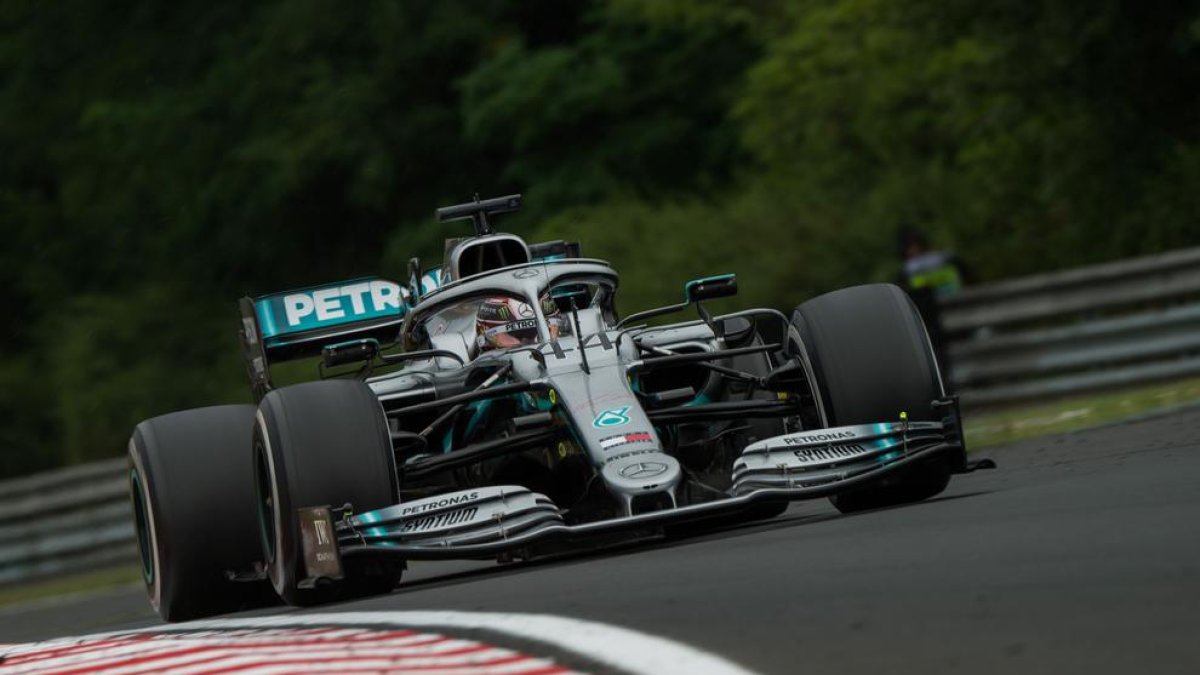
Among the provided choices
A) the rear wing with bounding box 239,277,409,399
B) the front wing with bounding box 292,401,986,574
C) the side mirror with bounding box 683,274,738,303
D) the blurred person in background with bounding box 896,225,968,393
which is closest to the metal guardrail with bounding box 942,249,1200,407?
the blurred person in background with bounding box 896,225,968,393

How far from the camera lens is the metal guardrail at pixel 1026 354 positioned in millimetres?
15688

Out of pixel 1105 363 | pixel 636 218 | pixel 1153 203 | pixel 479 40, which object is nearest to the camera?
pixel 1105 363

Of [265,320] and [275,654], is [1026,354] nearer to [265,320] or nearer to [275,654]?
[265,320]

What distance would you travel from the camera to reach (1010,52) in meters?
19.7

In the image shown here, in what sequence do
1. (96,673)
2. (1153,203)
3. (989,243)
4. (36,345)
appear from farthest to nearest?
(36,345)
(989,243)
(1153,203)
(96,673)

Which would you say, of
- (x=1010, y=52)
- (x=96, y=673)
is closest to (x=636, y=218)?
(x=1010, y=52)

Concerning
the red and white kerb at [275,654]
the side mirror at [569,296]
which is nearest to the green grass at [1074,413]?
the side mirror at [569,296]

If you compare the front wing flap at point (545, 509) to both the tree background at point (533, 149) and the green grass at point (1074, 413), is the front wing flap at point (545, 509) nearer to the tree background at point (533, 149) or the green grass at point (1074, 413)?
the green grass at point (1074, 413)

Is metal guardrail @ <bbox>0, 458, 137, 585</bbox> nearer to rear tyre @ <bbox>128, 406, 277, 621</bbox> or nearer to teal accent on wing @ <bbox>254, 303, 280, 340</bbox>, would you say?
teal accent on wing @ <bbox>254, 303, 280, 340</bbox>

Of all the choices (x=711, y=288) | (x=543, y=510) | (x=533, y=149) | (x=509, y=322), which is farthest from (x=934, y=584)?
(x=533, y=149)

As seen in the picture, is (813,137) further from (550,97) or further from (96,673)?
(96,673)

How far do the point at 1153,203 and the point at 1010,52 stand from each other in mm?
1804

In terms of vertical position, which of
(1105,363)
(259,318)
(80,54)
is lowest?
(1105,363)

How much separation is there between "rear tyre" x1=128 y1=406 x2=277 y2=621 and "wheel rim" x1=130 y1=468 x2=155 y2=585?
13 centimetres
